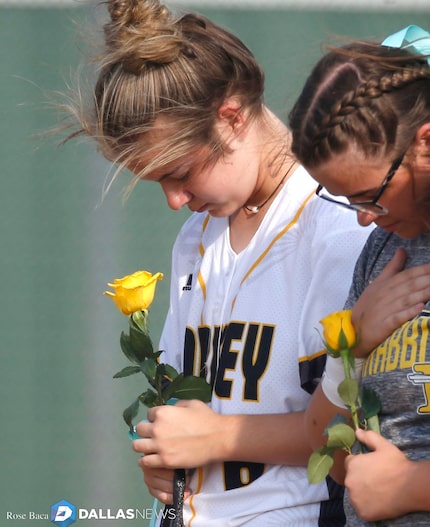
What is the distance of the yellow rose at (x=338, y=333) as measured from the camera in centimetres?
159

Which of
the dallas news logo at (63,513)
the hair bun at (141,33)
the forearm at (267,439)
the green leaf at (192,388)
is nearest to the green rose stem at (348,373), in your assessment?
the forearm at (267,439)

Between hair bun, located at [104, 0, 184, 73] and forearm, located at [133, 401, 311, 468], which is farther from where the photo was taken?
hair bun, located at [104, 0, 184, 73]

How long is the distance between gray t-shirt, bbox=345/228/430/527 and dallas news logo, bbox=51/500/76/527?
6.31ft

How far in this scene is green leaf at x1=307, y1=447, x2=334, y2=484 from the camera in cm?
157

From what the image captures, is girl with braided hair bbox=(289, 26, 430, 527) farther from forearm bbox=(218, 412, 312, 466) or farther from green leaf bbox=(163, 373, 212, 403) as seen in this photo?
green leaf bbox=(163, 373, 212, 403)

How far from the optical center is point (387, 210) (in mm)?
1582

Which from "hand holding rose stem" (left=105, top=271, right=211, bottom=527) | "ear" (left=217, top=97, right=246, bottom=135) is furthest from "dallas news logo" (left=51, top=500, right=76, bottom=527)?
"ear" (left=217, top=97, right=246, bottom=135)

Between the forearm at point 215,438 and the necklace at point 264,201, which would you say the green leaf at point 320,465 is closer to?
the forearm at point 215,438

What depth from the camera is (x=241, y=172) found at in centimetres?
200

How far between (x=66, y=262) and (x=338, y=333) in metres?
1.99

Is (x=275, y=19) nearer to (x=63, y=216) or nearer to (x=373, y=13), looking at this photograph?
(x=373, y=13)

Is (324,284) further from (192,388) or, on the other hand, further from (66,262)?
(66,262)

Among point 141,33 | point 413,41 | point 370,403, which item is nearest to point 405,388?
point 370,403

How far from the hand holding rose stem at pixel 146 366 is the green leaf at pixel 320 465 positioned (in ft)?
1.36
